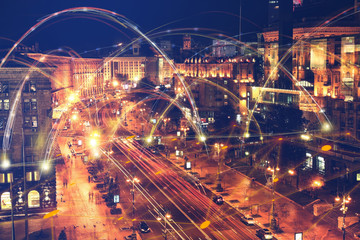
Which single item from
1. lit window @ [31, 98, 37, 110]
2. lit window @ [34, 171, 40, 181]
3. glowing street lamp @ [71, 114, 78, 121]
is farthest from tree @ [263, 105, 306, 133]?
glowing street lamp @ [71, 114, 78, 121]

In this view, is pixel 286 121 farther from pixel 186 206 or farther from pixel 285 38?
pixel 285 38

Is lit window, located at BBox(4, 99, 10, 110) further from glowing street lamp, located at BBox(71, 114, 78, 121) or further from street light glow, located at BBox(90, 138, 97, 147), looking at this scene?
glowing street lamp, located at BBox(71, 114, 78, 121)

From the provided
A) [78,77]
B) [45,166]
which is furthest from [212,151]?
[78,77]

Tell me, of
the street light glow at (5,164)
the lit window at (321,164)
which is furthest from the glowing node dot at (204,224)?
the lit window at (321,164)

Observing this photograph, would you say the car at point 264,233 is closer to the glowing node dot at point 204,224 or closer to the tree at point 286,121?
the glowing node dot at point 204,224

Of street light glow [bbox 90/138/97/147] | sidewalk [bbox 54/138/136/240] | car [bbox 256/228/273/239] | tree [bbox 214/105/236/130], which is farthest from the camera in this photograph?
tree [bbox 214/105/236/130]

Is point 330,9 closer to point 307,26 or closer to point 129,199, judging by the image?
point 307,26
